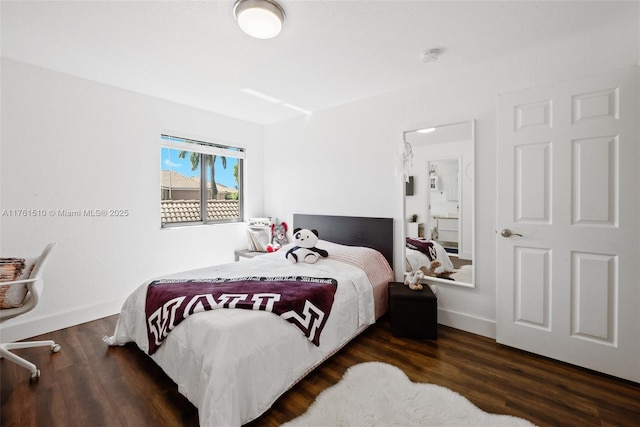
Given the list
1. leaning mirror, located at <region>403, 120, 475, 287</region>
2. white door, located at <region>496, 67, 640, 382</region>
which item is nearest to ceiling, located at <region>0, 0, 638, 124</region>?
white door, located at <region>496, 67, 640, 382</region>

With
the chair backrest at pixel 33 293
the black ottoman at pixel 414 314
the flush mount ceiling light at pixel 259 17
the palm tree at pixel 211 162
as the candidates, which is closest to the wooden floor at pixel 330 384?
the black ottoman at pixel 414 314

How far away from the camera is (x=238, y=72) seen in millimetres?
2650

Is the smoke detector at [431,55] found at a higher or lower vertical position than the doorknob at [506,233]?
higher

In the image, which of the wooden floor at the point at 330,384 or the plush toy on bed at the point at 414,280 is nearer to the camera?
the wooden floor at the point at 330,384

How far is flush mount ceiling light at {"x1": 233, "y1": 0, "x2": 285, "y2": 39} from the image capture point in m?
1.70

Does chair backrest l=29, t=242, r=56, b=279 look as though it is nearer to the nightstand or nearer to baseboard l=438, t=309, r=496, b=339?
the nightstand

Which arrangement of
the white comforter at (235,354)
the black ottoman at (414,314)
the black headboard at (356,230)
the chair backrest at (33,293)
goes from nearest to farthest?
the white comforter at (235,354) < the chair backrest at (33,293) < the black ottoman at (414,314) < the black headboard at (356,230)

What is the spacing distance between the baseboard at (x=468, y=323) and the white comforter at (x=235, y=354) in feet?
3.65

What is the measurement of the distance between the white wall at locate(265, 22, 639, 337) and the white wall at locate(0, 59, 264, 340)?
166 cm

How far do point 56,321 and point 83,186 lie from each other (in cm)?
132

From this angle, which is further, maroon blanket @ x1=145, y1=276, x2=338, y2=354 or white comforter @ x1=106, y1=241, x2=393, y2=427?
maroon blanket @ x1=145, y1=276, x2=338, y2=354

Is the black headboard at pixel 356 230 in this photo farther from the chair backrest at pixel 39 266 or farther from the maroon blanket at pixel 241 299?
the chair backrest at pixel 39 266

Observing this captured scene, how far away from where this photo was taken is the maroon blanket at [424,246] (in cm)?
285

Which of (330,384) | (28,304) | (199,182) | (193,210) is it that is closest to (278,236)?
(193,210)
